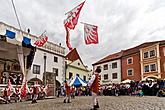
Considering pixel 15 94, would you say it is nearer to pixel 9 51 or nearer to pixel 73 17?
pixel 9 51

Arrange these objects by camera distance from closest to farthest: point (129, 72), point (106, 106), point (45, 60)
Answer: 1. point (106, 106)
2. point (45, 60)
3. point (129, 72)

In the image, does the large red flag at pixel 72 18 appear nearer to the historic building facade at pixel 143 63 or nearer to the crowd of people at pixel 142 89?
the crowd of people at pixel 142 89

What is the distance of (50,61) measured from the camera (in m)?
37.3

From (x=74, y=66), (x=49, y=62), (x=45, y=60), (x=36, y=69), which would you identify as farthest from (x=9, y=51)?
(x=74, y=66)

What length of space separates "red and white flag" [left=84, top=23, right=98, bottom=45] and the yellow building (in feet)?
98.7

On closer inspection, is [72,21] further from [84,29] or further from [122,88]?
[122,88]

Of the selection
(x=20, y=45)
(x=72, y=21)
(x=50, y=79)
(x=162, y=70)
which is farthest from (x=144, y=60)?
(x=72, y=21)

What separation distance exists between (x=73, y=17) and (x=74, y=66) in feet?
116

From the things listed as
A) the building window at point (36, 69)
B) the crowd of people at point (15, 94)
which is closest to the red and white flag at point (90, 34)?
the crowd of people at point (15, 94)

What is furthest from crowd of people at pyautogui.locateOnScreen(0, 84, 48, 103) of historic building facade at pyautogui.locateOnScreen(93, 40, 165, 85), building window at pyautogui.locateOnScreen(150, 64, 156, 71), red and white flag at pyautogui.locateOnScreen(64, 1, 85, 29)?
building window at pyautogui.locateOnScreen(150, 64, 156, 71)

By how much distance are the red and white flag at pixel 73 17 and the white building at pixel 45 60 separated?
1003 centimetres

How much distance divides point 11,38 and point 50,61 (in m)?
14.1

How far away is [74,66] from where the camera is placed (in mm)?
50688

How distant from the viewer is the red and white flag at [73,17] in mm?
15328
